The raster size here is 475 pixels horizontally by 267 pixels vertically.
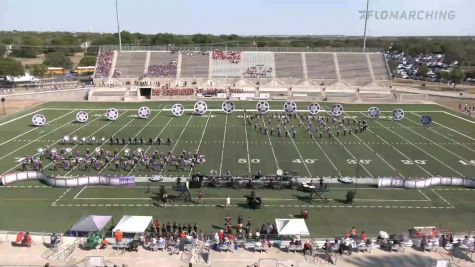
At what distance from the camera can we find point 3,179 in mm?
23922

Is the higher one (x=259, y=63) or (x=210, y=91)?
(x=259, y=63)

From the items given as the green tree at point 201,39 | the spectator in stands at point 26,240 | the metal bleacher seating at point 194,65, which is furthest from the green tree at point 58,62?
the spectator in stands at point 26,240

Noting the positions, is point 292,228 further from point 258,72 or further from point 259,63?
point 259,63

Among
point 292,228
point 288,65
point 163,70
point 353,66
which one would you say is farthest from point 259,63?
point 292,228

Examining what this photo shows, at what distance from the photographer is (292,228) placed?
17.0 m

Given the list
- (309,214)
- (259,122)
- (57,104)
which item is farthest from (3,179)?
(57,104)

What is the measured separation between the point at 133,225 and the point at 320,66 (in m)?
57.9

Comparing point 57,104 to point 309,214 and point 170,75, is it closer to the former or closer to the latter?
point 170,75

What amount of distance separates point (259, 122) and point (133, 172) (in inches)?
712

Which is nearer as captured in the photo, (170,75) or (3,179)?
(3,179)

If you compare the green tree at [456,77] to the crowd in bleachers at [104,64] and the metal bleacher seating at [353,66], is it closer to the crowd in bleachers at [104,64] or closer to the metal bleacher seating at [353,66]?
the metal bleacher seating at [353,66]

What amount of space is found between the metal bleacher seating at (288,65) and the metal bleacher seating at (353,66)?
7121 mm

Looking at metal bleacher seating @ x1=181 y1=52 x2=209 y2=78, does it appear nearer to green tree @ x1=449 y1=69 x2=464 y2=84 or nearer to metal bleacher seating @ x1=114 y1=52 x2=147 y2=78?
metal bleacher seating @ x1=114 y1=52 x2=147 y2=78

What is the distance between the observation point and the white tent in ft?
55.1
